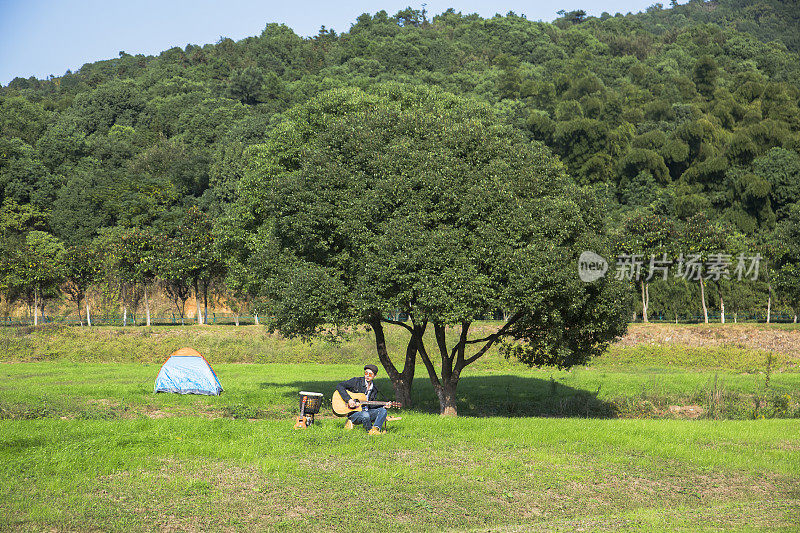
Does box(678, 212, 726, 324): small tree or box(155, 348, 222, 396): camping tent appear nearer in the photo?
box(155, 348, 222, 396): camping tent

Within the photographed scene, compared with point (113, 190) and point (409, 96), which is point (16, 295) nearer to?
point (113, 190)

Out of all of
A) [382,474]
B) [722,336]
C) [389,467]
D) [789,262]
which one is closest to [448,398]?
[389,467]

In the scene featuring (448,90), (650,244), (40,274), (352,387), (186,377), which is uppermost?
(448,90)

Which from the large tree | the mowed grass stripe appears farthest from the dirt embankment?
the mowed grass stripe

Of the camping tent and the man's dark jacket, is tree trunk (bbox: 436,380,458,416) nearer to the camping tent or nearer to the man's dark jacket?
the man's dark jacket

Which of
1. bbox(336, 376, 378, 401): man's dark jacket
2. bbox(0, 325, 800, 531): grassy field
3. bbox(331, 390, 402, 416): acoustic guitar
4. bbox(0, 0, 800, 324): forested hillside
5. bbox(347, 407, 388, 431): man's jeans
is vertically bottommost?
bbox(0, 325, 800, 531): grassy field

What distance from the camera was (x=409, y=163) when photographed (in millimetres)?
23344

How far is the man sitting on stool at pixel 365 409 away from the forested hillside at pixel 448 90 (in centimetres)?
1062

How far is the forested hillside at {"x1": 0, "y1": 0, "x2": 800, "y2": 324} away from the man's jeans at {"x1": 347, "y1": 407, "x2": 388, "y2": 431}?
10965 millimetres

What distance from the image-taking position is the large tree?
21984 mm

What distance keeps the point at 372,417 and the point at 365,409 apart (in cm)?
30

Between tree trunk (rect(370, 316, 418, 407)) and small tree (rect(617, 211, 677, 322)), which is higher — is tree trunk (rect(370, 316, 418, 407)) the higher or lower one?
the lower one

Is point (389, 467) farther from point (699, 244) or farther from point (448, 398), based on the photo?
point (699, 244)

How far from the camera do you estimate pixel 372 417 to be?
757 inches
